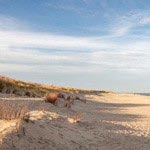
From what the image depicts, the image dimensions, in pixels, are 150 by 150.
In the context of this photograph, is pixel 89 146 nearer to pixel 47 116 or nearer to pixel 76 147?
pixel 76 147

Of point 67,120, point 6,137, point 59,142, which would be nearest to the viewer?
point 6,137

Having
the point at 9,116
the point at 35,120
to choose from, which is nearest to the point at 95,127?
the point at 35,120

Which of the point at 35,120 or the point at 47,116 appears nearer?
the point at 35,120

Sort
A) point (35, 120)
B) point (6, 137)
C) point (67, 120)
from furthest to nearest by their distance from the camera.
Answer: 1. point (67, 120)
2. point (35, 120)
3. point (6, 137)

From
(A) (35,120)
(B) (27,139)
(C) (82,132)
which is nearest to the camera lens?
(B) (27,139)

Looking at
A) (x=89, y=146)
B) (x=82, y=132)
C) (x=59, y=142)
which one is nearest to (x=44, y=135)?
(x=59, y=142)

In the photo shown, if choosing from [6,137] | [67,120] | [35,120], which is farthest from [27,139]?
[67,120]

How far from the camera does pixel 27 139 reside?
11.9 metres

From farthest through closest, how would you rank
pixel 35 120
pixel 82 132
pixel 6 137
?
1. pixel 82 132
2. pixel 35 120
3. pixel 6 137

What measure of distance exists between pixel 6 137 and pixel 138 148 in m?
3.99

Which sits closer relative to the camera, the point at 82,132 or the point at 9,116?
the point at 9,116

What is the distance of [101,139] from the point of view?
1448 centimetres

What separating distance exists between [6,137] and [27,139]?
0.85 metres

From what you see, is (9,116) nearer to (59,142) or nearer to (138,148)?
(59,142)
